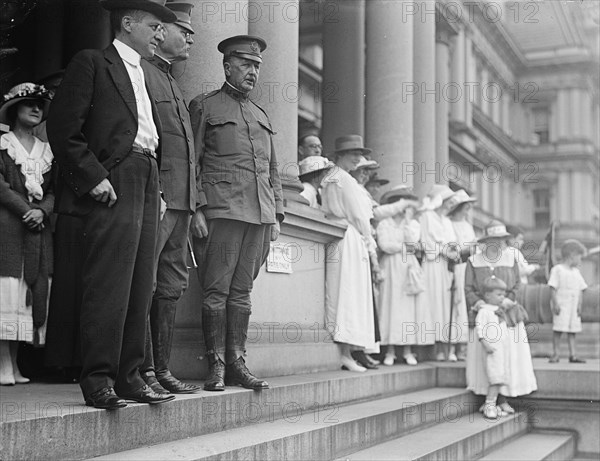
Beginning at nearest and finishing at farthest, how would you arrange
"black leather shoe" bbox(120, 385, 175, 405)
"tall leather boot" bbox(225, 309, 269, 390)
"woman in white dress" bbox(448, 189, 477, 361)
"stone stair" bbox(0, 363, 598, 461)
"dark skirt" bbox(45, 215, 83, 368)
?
"stone stair" bbox(0, 363, 598, 461) → "black leather shoe" bbox(120, 385, 175, 405) → "dark skirt" bbox(45, 215, 83, 368) → "tall leather boot" bbox(225, 309, 269, 390) → "woman in white dress" bbox(448, 189, 477, 361)

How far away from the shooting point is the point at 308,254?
8797 millimetres

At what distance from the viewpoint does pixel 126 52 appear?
194 inches

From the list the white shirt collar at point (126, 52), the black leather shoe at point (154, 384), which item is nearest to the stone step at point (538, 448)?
the black leather shoe at point (154, 384)

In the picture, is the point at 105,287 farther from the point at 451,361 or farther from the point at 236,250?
the point at 451,361

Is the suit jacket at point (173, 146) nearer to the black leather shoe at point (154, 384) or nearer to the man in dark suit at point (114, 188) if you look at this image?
the man in dark suit at point (114, 188)

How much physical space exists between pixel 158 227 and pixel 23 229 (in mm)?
1469

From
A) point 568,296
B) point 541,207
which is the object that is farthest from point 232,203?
point 541,207

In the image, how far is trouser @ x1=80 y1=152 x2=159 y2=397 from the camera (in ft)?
14.7

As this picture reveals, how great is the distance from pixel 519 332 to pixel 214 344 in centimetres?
409

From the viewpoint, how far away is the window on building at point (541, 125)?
55.8m

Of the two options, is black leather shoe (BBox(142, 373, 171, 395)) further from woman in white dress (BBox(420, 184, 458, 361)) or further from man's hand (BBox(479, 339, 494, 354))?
woman in white dress (BBox(420, 184, 458, 361))

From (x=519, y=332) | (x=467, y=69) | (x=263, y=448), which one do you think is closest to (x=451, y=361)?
(x=519, y=332)

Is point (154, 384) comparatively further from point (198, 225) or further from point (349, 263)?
point (349, 263)

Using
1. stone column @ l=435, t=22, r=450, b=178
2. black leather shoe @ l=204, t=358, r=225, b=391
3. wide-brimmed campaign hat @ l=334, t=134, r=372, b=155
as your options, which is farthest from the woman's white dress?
stone column @ l=435, t=22, r=450, b=178
